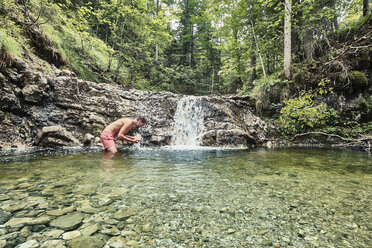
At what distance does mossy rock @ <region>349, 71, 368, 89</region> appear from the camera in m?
8.59

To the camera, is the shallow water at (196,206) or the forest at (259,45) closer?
the shallow water at (196,206)

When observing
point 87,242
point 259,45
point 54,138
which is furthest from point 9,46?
point 259,45

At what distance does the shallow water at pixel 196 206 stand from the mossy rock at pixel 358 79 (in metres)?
8.14

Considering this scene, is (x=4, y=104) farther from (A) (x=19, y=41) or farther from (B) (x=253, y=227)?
(B) (x=253, y=227)

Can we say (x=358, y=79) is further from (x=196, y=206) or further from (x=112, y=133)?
(x=112, y=133)

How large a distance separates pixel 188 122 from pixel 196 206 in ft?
25.0

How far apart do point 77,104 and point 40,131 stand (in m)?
1.93

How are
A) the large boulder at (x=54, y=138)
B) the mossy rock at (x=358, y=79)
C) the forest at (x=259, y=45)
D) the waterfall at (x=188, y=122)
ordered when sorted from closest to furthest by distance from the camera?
the large boulder at (x=54, y=138) → the forest at (x=259, y=45) → the mossy rock at (x=358, y=79) → the waterfall at (x=188, y=122)

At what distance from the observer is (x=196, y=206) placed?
76.9 inches

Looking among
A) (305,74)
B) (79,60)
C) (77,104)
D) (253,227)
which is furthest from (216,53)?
(253,227)

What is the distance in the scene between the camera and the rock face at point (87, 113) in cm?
620

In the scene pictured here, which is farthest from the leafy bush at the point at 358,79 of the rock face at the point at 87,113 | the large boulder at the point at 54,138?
the large boulder at the point at 54,138

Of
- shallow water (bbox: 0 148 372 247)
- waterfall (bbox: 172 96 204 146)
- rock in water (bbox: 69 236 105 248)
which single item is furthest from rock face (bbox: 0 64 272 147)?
rock in water (bbox: 69 236 105 248)

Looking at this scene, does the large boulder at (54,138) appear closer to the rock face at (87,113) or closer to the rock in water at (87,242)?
the rock face at (87,113)
